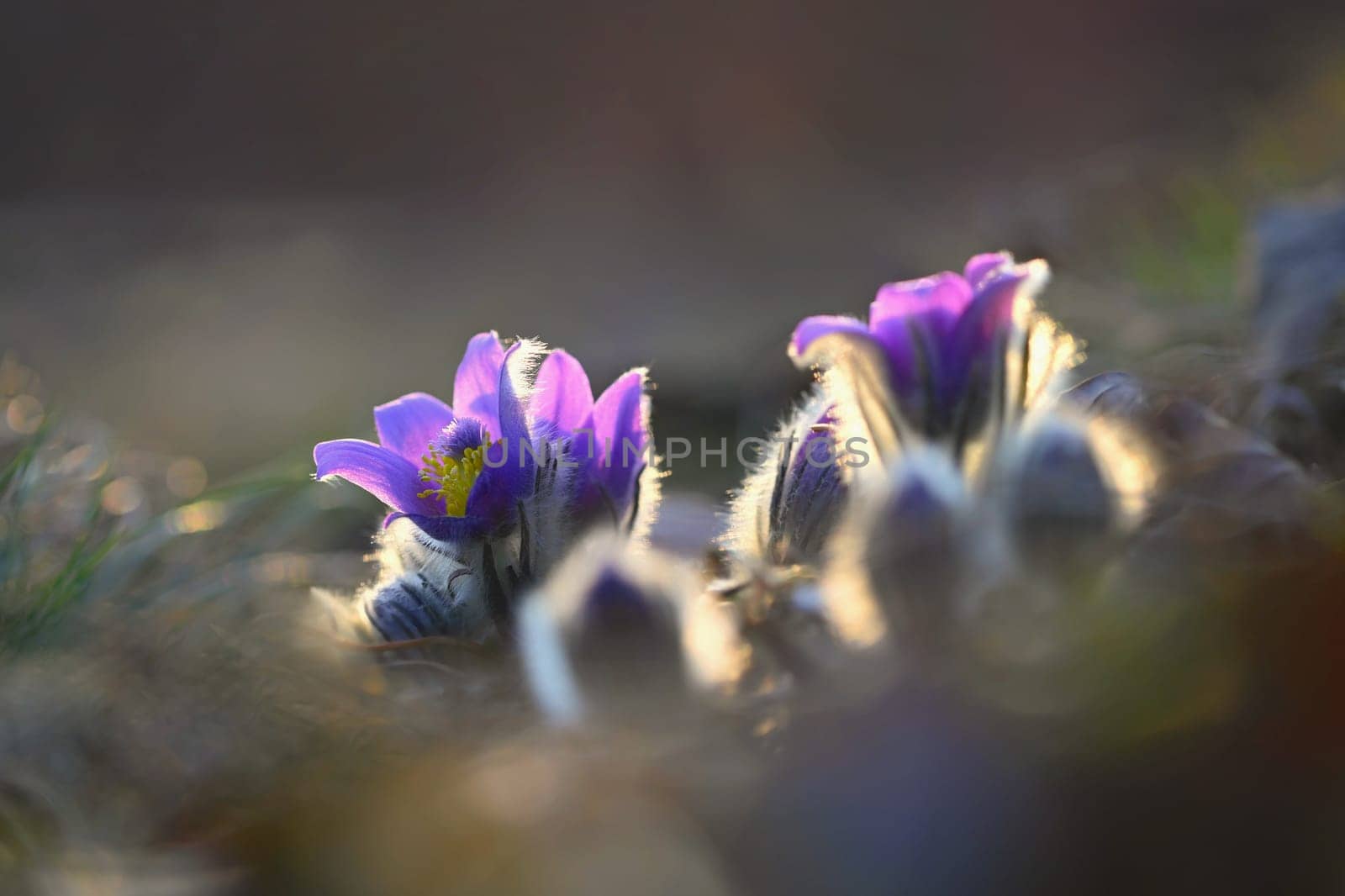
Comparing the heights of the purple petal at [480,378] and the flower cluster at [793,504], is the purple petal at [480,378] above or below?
above

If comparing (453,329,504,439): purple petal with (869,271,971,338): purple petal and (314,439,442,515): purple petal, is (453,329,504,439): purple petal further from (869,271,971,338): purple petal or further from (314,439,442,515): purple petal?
(869,271,971,338): purple petal

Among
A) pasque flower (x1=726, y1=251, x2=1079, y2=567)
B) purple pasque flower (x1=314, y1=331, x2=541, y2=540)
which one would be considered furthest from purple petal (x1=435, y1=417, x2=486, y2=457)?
pasque flower (x1=726, y1=251, x2=1079, y2=567)

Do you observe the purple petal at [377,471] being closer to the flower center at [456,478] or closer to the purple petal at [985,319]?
the flower center at [456,478]

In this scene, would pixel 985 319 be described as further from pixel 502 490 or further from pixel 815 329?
pixel 502 490

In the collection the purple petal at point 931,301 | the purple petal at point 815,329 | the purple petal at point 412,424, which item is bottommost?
the purple petal at point 815,329

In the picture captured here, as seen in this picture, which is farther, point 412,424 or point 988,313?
point 412,424

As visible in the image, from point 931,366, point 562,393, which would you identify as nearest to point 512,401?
point 562,393

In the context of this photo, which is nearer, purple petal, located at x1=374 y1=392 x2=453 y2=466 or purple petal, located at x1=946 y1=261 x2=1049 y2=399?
purple petal, located at x1=946 y1=261 x2=1049 y2=399

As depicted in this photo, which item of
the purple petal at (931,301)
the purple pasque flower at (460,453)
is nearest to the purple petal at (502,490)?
the purple pasque flower at (460,453)
